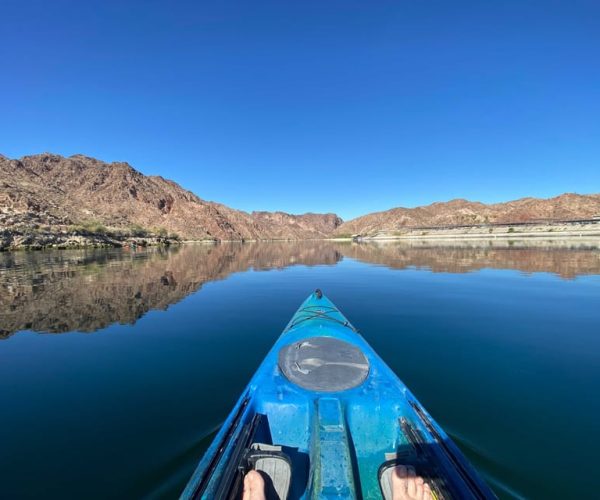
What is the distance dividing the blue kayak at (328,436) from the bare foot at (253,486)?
7cm

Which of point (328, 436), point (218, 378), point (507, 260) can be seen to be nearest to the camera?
point (328, 436)

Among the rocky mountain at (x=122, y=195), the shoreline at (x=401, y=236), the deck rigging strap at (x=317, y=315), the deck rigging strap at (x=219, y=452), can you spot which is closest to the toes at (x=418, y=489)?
the deck rigging strap at (x=219, y=452)

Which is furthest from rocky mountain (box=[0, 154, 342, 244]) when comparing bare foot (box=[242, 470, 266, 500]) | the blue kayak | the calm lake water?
bare foot (box=[242, 470, 266, 500])

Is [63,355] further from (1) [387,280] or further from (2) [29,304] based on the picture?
(1) [387,280]

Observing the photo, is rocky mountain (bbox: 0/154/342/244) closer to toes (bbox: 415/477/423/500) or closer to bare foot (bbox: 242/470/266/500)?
bare foot (bbox: 242/470/266/500)

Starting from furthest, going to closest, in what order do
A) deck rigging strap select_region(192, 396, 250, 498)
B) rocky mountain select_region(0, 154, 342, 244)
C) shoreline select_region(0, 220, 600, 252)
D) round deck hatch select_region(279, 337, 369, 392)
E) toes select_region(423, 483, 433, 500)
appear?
rocky mountain select_region(0, 154, 342, 244) → shoreline select_region(0, 220, 600, 252) → round deck hatch select_region(279, 337, 369, 392) → toes select_region(423, 483, 433, 500) → deck rigging strap select_region(192, 396, 250, 498)

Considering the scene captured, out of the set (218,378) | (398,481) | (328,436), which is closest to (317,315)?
(218,378)

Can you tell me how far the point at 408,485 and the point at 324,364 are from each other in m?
2.10

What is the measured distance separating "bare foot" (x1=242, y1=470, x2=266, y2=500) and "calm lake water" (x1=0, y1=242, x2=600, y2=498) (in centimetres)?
122

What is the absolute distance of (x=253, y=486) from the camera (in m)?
2.79

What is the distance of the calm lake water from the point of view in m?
3.85

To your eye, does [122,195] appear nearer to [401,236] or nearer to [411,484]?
[401,236]

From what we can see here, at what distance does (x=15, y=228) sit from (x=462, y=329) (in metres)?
78.6

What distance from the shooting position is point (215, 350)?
8.19m
